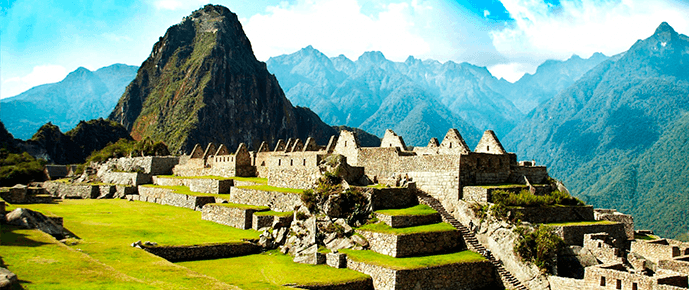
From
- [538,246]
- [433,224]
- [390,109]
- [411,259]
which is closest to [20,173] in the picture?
[433,224]

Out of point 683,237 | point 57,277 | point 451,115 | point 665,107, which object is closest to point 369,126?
point 451,115

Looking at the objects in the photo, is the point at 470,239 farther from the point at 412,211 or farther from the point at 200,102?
the point at 200,102

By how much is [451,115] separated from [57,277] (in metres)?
135

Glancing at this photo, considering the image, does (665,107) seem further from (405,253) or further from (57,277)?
(57,277)

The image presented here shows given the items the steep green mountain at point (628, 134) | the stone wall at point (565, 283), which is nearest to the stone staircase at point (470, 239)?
the stone wall at point (565, 283)

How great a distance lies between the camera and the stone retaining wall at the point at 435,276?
2138 cm

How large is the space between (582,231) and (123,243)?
2305cm

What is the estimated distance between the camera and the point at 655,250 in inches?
1116

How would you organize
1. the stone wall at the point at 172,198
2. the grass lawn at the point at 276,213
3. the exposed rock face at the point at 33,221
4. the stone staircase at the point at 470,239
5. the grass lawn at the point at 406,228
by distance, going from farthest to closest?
the stone wall at the point at 172,198 → the grass lawn at the point at 276,213 → the grass lawn at the point at 406,228 → the stone staircase at the point at 470,239 → the exposed rock face at the point at 33,221

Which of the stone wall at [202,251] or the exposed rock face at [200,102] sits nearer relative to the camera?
the stone wall at [202,251]

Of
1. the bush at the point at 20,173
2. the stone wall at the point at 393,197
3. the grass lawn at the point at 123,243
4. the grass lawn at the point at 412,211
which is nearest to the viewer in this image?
the grass lawn at the point at 123,243

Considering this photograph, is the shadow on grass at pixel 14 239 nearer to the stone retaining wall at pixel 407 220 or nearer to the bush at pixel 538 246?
the stone retaining wall at pixel 407 220

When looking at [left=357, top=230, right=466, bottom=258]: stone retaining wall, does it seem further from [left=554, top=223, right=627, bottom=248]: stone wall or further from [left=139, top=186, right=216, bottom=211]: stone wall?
[left=139, top=186, right=216, bottom=211]: stone wall

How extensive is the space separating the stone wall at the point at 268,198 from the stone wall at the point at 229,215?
135 centimetres
